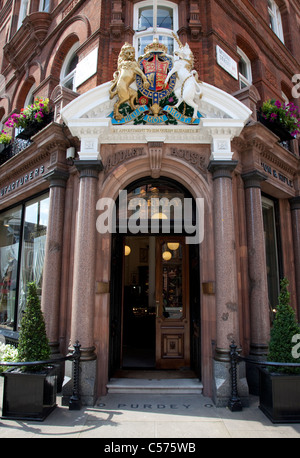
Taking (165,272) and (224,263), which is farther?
(165,272)

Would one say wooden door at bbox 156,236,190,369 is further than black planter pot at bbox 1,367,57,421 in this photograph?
Yes

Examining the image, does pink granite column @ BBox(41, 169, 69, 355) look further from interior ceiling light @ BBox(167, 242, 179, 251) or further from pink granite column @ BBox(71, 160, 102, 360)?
interior ceiling light @ BBox(167, 242, 179, 251)

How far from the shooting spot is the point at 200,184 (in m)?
6.38

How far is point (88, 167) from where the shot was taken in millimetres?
6152

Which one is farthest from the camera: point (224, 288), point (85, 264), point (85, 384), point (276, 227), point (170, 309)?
point (276, 227)

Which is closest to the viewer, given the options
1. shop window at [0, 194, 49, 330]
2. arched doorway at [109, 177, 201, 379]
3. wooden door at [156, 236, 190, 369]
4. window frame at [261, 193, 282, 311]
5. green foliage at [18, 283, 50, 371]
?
green foliage at [18, 283, 50, 371]

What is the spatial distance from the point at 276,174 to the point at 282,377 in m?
5.47

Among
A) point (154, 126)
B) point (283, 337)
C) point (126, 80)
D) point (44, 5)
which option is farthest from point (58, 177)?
point (44, 5)

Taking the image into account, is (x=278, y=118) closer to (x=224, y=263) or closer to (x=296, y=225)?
(x=296, y=225)

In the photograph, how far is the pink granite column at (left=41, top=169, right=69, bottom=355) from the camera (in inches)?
253

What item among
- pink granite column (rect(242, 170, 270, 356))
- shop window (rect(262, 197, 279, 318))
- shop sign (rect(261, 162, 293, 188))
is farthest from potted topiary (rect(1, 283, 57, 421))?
shop sign (rect(261, 162, 293, 188))

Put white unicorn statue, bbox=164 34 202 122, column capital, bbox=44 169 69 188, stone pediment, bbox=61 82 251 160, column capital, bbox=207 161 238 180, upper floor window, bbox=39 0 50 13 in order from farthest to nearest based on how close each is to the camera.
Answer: upper floor window, bbox=39 0 50 13 → column capital, bbox=44 169 69 188 → white unicorn statue, bbox=164 34 202 122 → stone pediment, bbox=61 82 251 160 → column capital, bbox=207 161 238 180

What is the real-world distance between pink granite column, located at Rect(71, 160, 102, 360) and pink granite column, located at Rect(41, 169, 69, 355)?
989mm

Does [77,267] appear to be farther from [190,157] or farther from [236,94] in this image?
[236,94]
